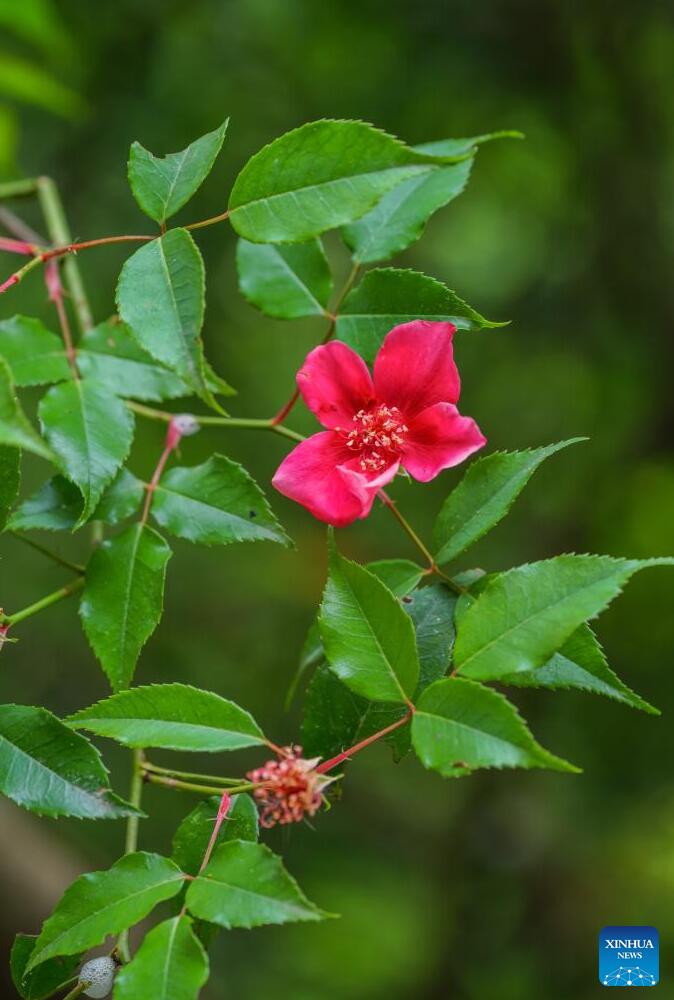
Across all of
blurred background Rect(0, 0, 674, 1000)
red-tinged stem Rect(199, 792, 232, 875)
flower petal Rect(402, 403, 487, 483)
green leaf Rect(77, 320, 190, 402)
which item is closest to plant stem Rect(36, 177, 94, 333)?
green leaf Rect(77, 320, 190, 402)

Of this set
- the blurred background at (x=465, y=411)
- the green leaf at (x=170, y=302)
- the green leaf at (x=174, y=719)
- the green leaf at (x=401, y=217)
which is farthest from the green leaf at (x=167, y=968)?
the blurred background at (x=465, y=411)

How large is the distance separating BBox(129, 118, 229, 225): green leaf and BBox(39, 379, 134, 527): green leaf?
19 centimetres

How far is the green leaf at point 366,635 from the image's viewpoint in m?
0.83

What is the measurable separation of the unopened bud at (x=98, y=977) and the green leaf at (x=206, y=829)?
10 cm

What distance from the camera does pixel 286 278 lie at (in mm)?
1097

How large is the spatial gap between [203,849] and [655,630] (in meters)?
2.05

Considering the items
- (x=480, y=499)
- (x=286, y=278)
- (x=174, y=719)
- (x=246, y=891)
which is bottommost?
(x=246, y=891)

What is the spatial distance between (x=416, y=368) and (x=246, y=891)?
44cm

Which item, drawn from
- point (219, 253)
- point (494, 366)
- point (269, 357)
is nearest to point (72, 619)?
point (269, 357)

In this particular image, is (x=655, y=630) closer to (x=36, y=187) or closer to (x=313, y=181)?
(x=36, y=187)

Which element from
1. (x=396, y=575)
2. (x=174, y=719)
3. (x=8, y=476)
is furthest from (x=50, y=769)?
(x=396, y=575)

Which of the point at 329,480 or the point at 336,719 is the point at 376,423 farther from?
the point at 336,719

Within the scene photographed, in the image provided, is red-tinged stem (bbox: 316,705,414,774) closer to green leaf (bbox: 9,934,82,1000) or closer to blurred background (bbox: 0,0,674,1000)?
green leaf (bbox: 9,934,82,1000)

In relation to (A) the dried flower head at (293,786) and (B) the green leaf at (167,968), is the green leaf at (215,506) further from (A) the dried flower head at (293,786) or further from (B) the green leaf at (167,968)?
(B) the green leaf at (167,968)
